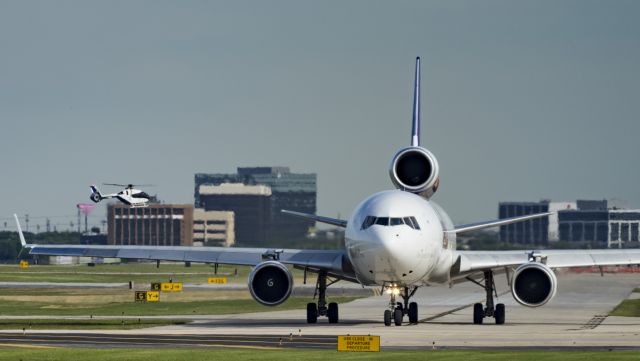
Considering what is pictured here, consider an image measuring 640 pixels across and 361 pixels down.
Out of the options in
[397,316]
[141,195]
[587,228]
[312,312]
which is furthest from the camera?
[587,228]

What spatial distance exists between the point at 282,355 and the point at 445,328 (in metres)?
15.4

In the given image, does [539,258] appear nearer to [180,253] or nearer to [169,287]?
[180,253]

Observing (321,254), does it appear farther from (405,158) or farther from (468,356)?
(468,356)

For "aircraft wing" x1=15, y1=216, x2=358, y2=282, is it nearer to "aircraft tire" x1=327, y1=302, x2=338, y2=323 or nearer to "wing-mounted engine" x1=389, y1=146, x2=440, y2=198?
"aircraft tire" x1=327, y1=302, x2=338, y2=323

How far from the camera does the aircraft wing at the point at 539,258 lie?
58.7 metres

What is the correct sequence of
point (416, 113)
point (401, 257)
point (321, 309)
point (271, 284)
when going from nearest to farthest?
point (401, 257), point (271, 284), point (321, 309), point (416, 113)

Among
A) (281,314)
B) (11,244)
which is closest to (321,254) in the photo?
(281,314)

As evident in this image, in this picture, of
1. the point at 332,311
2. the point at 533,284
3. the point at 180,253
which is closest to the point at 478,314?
the point at 533,284

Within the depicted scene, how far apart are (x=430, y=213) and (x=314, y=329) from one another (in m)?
6.97

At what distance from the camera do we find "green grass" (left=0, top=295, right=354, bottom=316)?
7050cm

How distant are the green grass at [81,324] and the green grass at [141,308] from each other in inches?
308

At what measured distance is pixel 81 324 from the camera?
5922 cm

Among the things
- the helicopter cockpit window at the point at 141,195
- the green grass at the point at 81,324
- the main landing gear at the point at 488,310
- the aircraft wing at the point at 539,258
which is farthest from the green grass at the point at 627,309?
the helicopter cockpit window at the point at 141,195

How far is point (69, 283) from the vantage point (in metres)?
116
